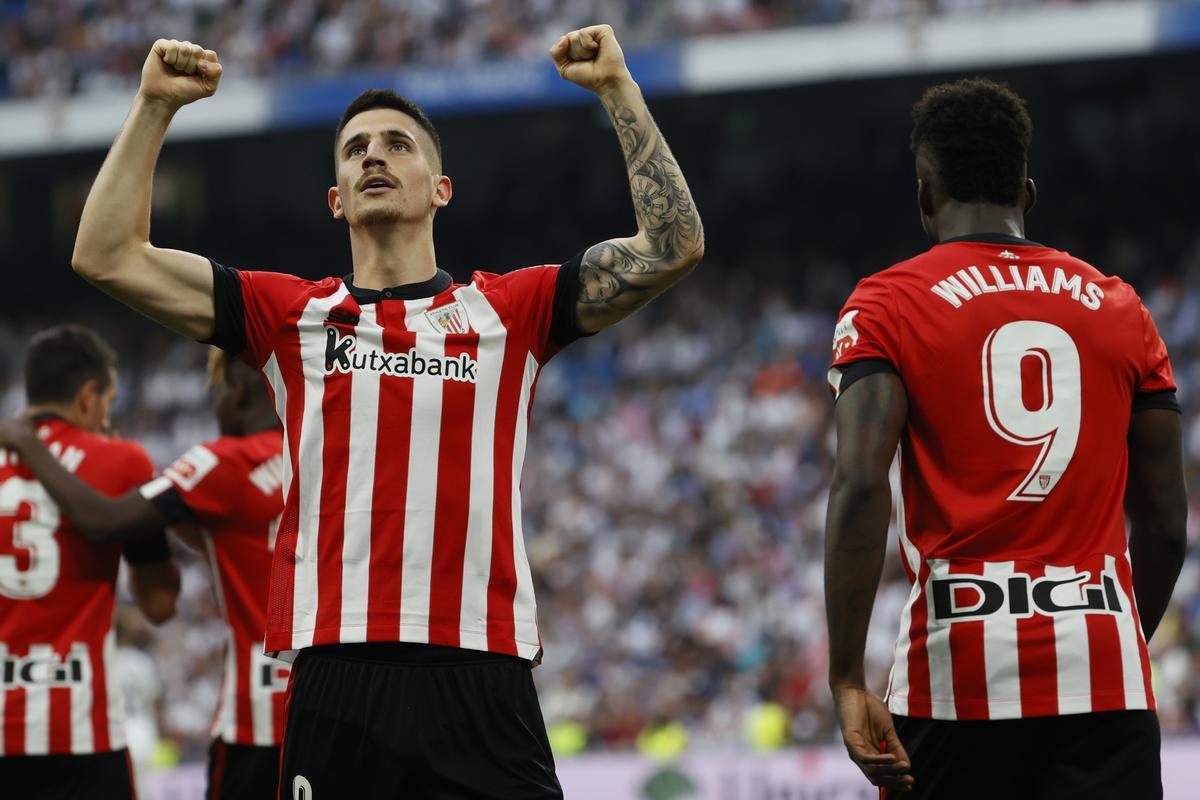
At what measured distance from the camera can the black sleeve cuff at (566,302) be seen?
3592 mm

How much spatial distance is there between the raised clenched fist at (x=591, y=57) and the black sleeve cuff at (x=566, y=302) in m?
0.39

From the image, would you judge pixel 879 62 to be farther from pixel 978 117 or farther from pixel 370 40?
pixel 978 117

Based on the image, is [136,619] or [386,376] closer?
[386,376]

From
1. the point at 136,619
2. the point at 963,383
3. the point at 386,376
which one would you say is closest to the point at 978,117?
the point at 963,383

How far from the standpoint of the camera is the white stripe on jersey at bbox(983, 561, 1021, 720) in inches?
124

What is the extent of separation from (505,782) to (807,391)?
577 inches

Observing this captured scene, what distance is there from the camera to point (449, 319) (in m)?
3.51

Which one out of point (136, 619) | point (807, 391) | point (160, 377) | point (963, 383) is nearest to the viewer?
point (963, 383)

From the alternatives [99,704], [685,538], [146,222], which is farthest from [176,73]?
[685,538]

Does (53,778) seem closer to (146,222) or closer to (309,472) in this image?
(309,472)

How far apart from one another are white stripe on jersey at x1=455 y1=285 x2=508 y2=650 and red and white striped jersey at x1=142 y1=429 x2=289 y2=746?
1645 mm

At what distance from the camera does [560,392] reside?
65.8ft

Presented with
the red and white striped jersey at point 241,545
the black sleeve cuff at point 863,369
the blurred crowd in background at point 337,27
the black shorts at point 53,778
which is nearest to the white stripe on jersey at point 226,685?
the red and white striped jersey at point 241,545

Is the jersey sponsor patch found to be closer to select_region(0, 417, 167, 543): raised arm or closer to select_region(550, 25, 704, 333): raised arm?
select_region(0, 417, 167, 543): raised arm
